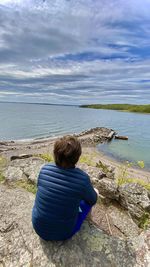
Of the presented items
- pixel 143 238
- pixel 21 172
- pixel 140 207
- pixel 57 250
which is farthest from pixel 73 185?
pixel 21 172

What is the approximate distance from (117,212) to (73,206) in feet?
6.79

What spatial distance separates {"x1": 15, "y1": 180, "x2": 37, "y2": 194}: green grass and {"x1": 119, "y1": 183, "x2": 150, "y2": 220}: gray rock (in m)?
2.11

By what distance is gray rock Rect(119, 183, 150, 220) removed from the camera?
4.37 metres

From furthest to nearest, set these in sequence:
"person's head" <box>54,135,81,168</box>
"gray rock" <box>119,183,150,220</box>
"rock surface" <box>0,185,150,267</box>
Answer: "gray rock" <box>119,183,150,220</box> < "rock surface" <box>0,185,150,267</box> < "person's head" <box>54,135,81,168</box>

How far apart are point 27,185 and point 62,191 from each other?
309 centimetres

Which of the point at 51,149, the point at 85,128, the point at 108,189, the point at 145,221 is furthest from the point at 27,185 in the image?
the point at 85,128

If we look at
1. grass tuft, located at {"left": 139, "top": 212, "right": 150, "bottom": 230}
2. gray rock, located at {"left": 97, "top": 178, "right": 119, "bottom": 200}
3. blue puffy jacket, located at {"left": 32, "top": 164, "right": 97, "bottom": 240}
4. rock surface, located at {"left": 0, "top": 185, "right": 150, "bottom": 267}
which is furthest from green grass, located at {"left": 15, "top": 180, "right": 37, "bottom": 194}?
grass tuft, located at {"left": 139, "top": 212, "right": 150, "bottom": 230}

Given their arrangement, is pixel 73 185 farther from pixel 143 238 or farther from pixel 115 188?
pixel 115 188

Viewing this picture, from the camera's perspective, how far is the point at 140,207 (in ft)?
14.4

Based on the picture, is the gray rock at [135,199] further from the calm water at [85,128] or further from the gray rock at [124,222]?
the calm water at [85,128]

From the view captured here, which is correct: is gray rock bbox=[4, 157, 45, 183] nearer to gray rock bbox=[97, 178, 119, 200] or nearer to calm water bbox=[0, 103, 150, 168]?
gray rock bbox=[97, 178, 119, 200]

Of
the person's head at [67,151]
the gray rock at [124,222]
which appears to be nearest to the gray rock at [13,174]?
the gray rock at [124,222]

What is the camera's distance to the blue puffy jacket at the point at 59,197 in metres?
2.90

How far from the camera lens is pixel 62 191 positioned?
2895 mm
